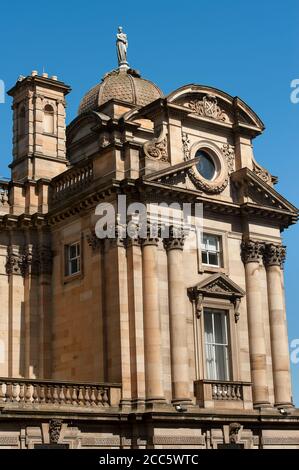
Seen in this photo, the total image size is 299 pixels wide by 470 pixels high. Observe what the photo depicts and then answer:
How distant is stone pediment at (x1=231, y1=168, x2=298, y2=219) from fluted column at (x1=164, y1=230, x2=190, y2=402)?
3922 millimetres

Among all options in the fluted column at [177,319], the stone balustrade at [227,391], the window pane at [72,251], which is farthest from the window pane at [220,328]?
the window pane at [72,251]

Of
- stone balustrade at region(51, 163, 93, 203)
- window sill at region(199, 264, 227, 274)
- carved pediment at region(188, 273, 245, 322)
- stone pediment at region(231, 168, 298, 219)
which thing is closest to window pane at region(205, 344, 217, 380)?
carved pediment at region(188, 273, 245, 322)

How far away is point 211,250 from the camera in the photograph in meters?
33.1

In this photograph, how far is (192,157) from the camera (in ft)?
109

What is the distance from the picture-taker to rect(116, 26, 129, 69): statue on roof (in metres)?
40.3

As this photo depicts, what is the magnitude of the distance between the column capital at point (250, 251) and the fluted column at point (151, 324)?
4283 millimetres

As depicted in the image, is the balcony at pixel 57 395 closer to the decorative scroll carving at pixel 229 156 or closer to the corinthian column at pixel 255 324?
the corinthian column at pixel 255 324

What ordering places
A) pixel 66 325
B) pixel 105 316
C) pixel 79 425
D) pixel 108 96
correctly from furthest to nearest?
1. pixel 108 96
2. pixel 66 325
3. pixel 105 316
4. pixel 79 425

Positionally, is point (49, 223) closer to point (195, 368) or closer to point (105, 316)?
point (105, 316)

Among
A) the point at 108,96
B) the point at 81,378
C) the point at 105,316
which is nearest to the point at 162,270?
the point at 105,316

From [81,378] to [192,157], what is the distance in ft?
27.8

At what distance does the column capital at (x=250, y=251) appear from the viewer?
3369cm

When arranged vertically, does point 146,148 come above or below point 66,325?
above

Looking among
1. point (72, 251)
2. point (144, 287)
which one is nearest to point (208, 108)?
point (72, 251)
